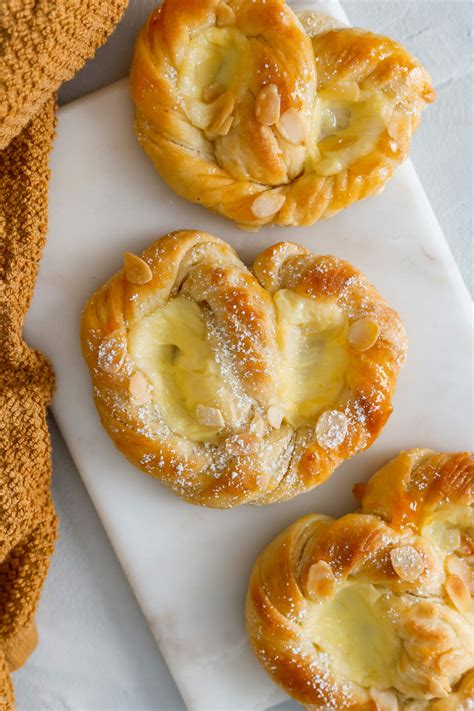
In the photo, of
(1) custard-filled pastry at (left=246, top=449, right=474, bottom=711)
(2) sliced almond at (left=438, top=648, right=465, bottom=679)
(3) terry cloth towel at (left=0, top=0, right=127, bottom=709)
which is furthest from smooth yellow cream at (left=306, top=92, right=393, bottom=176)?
(2) sliced almond at (left=438, top=648, right=465, bottom=679)

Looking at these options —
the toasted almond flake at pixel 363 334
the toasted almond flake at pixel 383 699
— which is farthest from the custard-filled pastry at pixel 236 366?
the toasted almond flake at pixel 383 699

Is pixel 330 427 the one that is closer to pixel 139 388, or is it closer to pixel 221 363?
pixel 221 363

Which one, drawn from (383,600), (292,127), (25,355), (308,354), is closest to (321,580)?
(383,600)

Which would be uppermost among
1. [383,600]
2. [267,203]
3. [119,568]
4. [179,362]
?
[267,203]

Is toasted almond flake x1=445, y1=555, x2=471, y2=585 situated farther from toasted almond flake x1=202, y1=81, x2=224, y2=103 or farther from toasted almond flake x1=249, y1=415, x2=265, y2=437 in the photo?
toasted almond flake x1=202, y1=81, x2=224, y2=103

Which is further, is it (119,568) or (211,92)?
(119,568)

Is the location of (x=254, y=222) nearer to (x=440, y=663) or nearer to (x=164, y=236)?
(x=164, y=236)

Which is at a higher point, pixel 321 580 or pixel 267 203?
pixel 267 203
